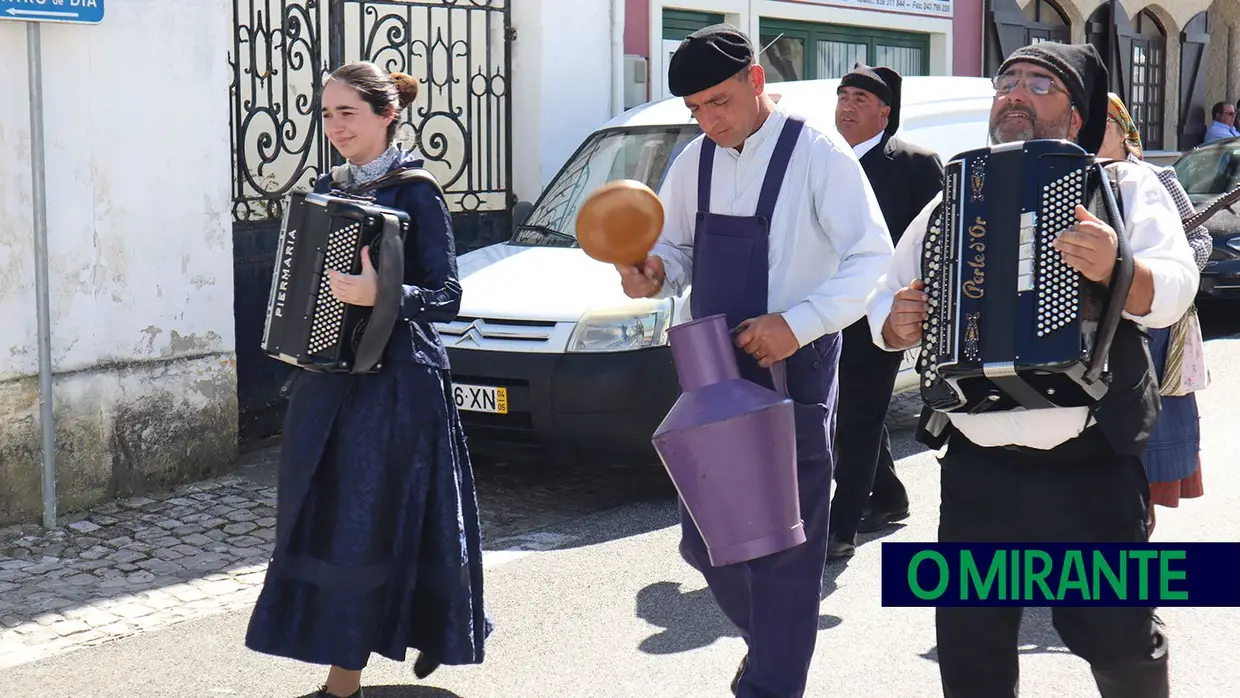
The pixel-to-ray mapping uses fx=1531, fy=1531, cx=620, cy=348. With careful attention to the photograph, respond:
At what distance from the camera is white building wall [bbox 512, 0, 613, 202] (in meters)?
9.98

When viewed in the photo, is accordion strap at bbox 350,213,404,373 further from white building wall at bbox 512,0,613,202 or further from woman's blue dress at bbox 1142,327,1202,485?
white building wall at bbox 512,0,613,202

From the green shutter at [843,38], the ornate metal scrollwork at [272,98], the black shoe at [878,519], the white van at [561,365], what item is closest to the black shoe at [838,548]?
the black shoe at [878,519]

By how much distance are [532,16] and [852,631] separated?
590 cm

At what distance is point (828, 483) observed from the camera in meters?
3.93

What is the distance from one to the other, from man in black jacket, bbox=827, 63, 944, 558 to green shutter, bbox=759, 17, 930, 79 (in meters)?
6.59

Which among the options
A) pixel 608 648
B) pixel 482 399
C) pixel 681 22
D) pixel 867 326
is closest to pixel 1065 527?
pixel 608 648

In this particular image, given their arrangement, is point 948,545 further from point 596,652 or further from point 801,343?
point 596,652

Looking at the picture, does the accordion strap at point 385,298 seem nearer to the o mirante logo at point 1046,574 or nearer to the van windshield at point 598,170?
the o mirante logo at point 1046,574

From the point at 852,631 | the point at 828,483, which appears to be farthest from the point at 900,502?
the point at 828,483

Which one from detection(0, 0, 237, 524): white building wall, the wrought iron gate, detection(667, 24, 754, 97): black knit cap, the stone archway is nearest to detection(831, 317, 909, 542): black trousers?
detection(667, 24, 754, 97): black knit cap

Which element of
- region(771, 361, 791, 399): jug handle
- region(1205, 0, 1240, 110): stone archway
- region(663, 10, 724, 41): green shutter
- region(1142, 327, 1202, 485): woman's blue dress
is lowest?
region(1142, 327, 1202, 485): woman's blue dress

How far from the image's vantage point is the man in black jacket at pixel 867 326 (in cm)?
574

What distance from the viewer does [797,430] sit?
154 inches

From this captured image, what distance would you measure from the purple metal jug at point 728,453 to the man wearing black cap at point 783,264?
0.22 meters
